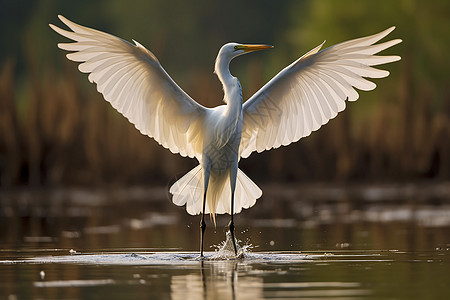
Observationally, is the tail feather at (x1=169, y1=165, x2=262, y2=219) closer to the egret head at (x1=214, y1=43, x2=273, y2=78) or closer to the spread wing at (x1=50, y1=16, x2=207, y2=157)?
the spread wing at (x1=50, y1=16, x2=207, y2=157)

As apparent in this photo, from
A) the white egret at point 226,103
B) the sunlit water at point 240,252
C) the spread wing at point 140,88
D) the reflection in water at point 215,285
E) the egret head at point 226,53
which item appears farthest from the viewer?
the egret head at point 226,53

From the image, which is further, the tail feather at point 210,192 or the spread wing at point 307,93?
the tail feather at point 210,192

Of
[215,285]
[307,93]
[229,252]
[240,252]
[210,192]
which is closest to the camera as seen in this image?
[215,285]

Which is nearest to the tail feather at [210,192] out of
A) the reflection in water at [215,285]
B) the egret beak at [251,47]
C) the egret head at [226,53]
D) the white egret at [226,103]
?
the white egret at [226,103]

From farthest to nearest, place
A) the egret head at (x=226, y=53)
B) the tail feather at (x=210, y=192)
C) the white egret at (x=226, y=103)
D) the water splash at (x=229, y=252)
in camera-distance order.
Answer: the tail feather at (x=210, y=192) → the egret head at (x=226, y=53) → the white egret at (x=226, y=103) → the water splash at (x=229, y=252)

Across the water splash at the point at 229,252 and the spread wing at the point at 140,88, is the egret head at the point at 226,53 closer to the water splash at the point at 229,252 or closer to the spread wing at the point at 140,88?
the spread wing at the point at 140,88

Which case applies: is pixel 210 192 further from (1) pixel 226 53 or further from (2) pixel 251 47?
(2) pixel 251 47

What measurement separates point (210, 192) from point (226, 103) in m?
1.09

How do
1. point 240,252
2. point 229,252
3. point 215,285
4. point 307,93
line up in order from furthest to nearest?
point 307,93
point 229,252
point 240,252
point 215,285

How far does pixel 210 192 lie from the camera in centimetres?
1162

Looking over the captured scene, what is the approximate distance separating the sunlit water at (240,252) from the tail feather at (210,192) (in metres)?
0.49

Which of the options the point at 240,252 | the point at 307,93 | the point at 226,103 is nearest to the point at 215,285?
the point at 240,252

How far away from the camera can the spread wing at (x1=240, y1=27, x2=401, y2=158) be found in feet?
37.1

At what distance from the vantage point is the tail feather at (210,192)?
11516mm
